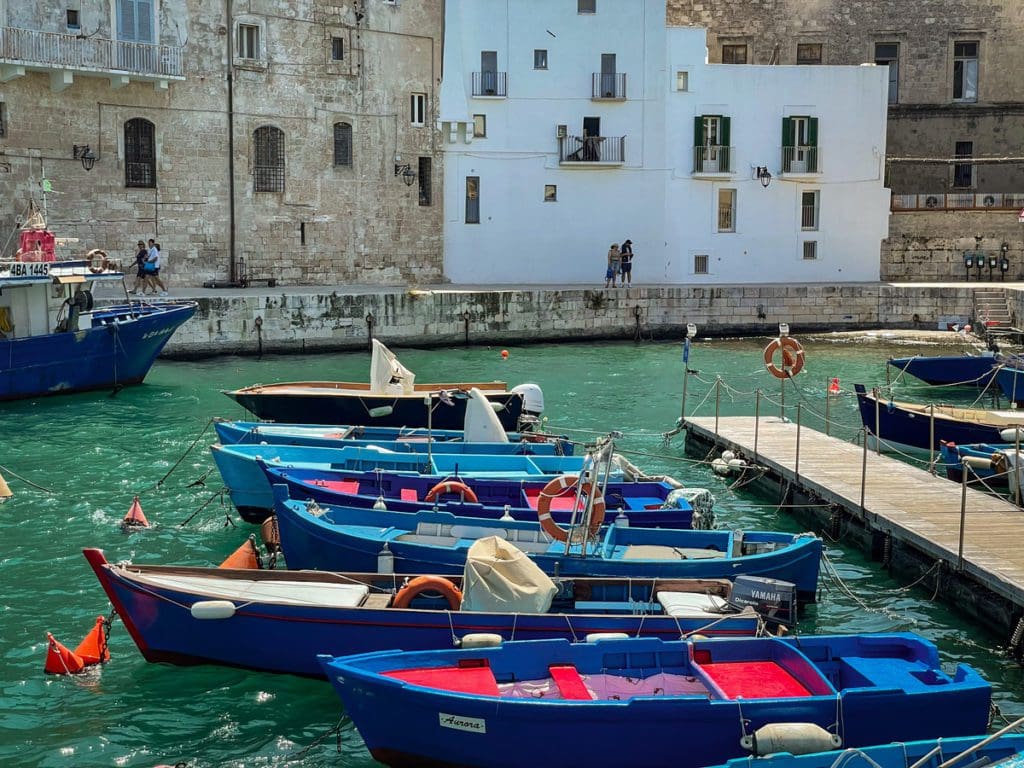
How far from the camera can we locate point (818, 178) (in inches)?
→ 1599

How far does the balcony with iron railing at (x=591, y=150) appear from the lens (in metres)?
39.3

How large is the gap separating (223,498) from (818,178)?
2777cm

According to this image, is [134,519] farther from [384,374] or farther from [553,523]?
[384,374]

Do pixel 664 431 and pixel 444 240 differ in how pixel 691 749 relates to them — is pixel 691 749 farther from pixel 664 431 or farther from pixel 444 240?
pixel 444 240

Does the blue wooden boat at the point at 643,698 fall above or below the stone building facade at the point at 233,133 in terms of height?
below

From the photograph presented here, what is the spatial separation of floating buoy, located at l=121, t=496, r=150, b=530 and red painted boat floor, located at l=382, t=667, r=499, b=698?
24.6 feet

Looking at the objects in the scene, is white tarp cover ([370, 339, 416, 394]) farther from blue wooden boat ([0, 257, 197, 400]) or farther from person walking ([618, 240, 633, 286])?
person walking ([618, 240, 633, 286])

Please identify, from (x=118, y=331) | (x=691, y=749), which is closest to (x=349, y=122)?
(x=118, y=331)

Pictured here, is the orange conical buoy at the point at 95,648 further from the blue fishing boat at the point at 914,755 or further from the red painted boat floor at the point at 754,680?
the blue fishing boat at the point at 914,755

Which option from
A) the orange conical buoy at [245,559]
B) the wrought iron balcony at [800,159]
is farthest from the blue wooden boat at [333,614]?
the wrought iron balcony at [800,159]

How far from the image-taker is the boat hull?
2544 cm

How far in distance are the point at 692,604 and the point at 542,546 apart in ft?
6.78

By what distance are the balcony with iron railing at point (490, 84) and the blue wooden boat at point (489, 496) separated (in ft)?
81.7

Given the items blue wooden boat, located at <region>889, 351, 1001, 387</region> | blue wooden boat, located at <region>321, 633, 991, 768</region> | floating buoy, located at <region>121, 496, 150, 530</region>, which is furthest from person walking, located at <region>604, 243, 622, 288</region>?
blue wooden boat, located at <region>321, 633, 991, 768</region>
